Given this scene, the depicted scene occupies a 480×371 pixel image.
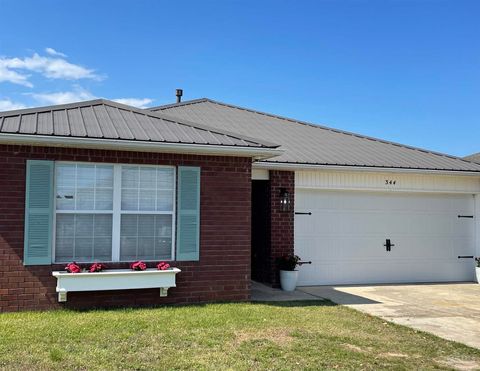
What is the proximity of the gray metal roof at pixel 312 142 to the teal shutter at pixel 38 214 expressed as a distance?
16.4 ft

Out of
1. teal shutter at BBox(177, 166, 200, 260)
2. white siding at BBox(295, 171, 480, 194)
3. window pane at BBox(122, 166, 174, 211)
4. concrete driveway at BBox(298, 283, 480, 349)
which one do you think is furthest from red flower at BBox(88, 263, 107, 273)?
white siding at BBox(295, 171, 480, 194)

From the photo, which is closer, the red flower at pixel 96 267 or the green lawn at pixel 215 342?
the green lawn at pixel 215 342

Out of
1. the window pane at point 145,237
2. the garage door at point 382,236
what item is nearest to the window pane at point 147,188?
the window pane at point 145,237

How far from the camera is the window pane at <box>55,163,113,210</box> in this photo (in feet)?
27.5

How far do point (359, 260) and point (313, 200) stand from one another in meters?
1.91

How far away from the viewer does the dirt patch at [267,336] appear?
6676 mm

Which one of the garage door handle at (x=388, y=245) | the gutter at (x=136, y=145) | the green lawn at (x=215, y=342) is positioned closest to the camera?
the green lawn at (x=215, y=342)

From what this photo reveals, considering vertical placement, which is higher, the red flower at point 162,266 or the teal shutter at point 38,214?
the teal shutter at point 38,214

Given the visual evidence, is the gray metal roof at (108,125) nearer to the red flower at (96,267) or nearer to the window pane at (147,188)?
the window pane at (147,188)

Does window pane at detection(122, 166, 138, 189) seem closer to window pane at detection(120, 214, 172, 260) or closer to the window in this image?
the window

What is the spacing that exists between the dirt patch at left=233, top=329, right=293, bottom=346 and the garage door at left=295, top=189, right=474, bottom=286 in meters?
4.83

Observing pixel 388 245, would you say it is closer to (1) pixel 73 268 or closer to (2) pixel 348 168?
(2) pixel 348 168

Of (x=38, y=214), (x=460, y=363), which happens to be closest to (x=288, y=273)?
(x=460, y=363)

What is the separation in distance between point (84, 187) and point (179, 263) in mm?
2050
